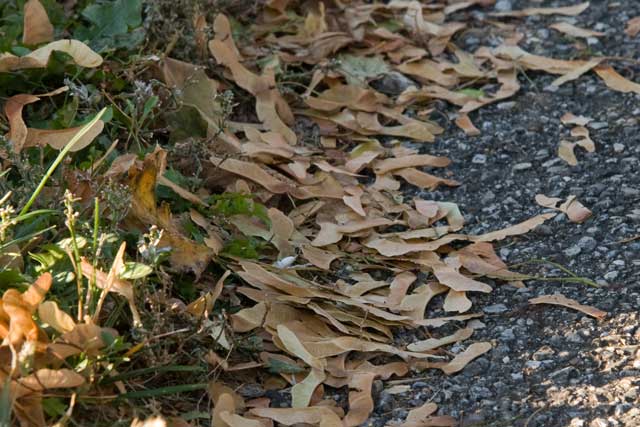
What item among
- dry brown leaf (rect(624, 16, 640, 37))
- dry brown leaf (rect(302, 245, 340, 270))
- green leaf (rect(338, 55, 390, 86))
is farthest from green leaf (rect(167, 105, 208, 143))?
dry brown leaf (rect(624, 16, 640, 37))

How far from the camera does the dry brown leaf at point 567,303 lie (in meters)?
2.17

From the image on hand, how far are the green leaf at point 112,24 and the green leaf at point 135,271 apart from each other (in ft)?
2.95

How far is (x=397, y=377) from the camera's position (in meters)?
2.10

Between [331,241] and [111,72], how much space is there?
0.69 meters

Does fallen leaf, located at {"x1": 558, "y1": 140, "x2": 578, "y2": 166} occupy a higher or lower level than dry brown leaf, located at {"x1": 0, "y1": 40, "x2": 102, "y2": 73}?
lower

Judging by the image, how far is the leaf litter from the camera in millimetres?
1977

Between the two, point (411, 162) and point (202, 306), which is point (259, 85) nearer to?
point (411, 162)

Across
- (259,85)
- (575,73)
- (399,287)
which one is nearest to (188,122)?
(259,85)

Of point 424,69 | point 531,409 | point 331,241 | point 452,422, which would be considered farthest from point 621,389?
point 424,69

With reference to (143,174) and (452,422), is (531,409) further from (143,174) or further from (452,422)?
(143,174)

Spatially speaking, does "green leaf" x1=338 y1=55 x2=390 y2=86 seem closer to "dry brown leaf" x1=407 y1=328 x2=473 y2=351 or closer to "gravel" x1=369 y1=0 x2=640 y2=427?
"gravel" x1=369 y1=0 x2=640 y2=427

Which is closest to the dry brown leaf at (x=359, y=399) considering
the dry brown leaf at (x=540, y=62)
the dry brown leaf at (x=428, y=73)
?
the dry brown leaf at (x=428, y=73)

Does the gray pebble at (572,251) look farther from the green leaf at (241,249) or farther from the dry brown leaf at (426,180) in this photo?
the green leaf at (241,249)

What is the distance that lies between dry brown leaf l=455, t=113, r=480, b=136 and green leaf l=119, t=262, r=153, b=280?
1244 mm
